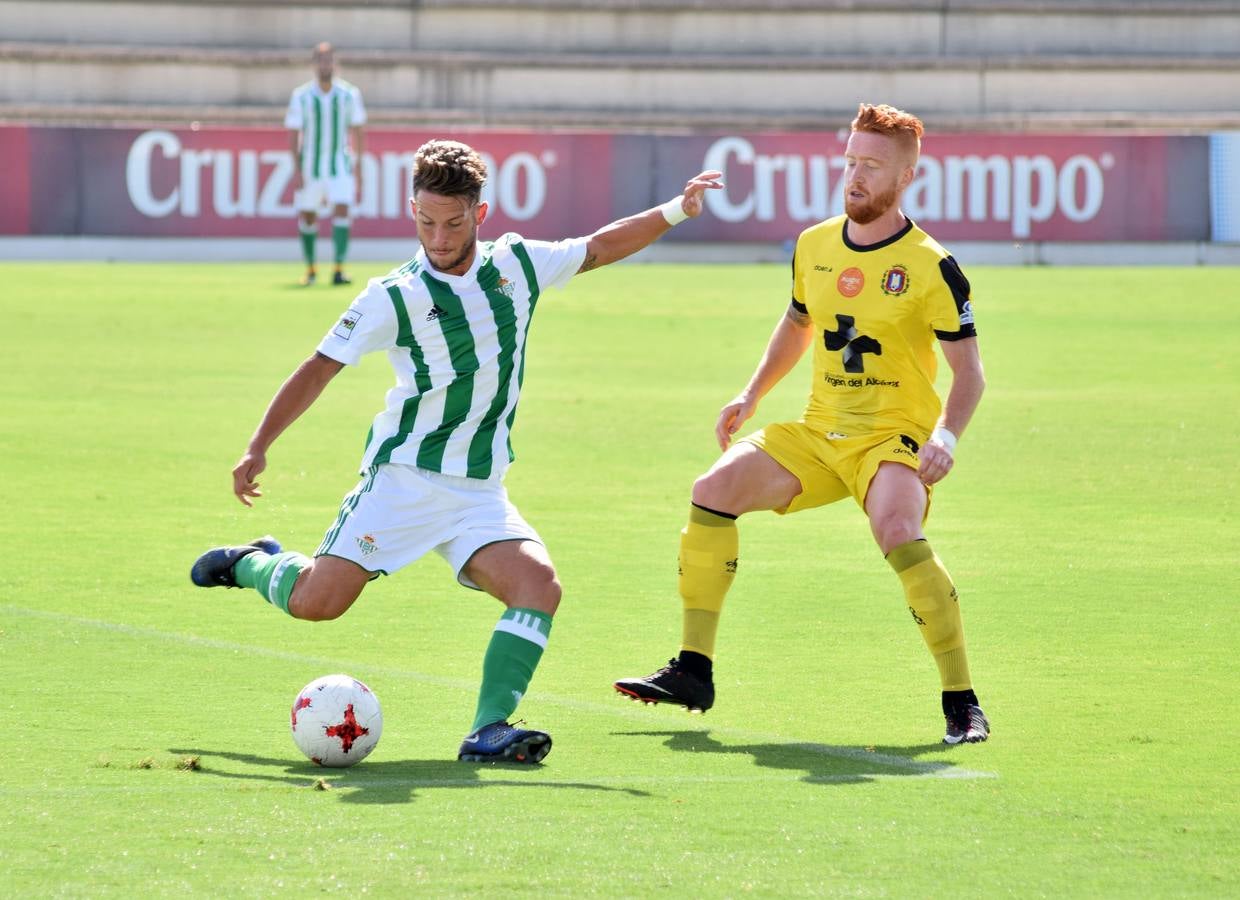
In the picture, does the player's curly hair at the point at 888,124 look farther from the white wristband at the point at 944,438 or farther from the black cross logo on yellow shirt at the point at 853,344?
the white wristband at the point at 944,438

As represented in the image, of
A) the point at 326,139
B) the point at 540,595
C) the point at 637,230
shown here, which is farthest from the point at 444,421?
the point at 326,139

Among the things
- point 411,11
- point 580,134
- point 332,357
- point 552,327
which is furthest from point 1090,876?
point 411,11

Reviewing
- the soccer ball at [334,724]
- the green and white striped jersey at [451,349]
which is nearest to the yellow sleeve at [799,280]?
the green and white striped jersey at [451,349]

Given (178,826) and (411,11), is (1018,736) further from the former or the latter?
(411,11)

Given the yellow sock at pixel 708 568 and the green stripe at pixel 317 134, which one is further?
the green stripe at pixel 317 134

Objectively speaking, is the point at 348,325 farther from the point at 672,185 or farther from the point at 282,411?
the point at 672,185

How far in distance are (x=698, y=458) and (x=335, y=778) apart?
627 centimetres

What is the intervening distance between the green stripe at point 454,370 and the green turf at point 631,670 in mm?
796

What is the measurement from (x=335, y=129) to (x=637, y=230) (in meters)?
14.9

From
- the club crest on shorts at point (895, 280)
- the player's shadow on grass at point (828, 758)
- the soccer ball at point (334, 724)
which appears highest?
the club crest on shorts at point (895, 280)

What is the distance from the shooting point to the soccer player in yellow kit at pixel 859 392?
614 cm

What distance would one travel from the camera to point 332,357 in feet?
18.9

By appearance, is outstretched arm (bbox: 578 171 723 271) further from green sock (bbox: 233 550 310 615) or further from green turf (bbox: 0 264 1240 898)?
green turf (bbox: 0 264 1240 898)

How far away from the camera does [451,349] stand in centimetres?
591
